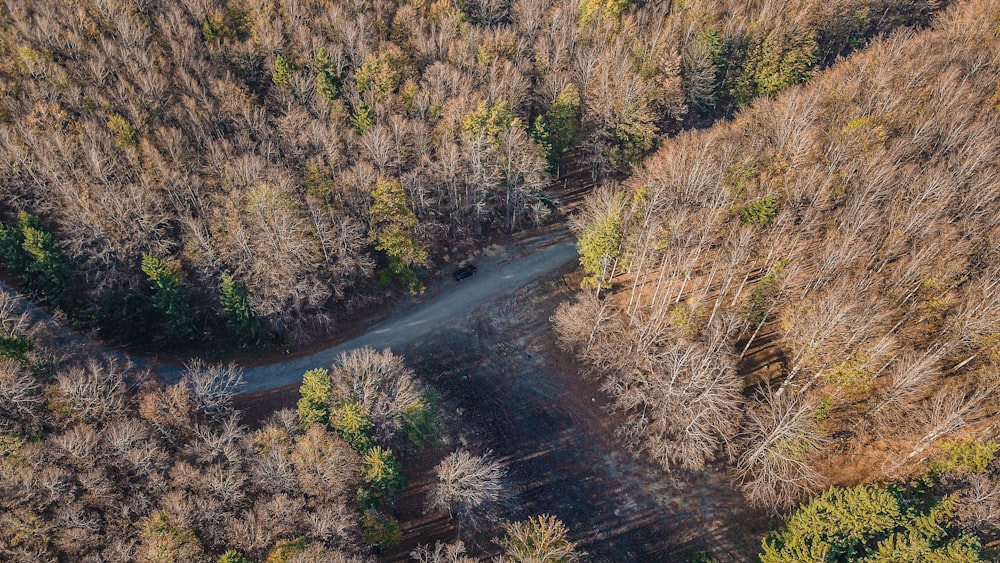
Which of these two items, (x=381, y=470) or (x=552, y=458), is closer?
(x=381, y=470)

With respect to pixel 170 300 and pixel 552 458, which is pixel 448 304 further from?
pixel 170 300

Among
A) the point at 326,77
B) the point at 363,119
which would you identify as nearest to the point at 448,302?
the point at 363,119

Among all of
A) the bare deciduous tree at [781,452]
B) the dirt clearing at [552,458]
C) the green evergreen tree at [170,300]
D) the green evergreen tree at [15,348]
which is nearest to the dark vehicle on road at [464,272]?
the dirt clearing at [552,458]

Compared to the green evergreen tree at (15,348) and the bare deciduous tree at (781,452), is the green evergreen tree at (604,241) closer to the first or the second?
the bare deciduous tree at (781,452)

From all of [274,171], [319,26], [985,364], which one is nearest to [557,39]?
[319,26]

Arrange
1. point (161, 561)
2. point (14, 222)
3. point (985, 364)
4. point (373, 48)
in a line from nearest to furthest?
1. point (161, 561)
2. point (985, 364)
3. point (14, 222)
4. point (373, 48)

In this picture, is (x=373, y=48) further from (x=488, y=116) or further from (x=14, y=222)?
(x=14, y=222)
